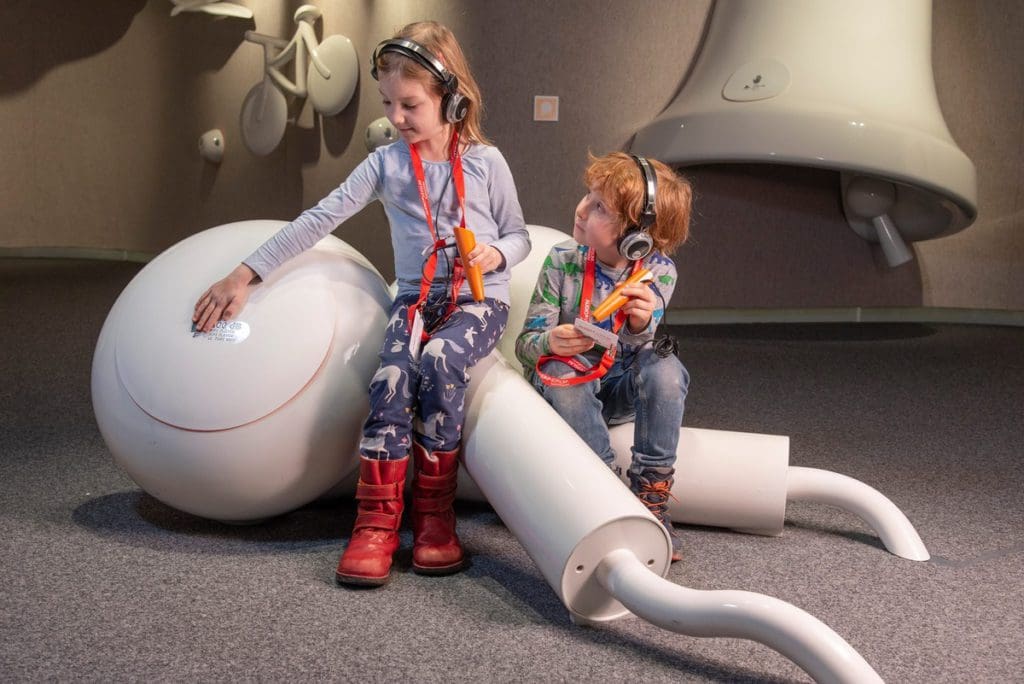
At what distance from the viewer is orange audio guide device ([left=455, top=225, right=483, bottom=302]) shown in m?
1.83

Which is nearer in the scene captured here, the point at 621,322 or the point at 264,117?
the point at 621,322

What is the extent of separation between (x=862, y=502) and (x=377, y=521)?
3.11ft

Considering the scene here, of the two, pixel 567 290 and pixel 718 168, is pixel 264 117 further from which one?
pixel 567 290

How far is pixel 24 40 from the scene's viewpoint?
7.42 meters

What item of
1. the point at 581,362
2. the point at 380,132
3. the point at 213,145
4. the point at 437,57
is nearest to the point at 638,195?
the point at 581,362

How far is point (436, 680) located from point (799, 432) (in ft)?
5.76

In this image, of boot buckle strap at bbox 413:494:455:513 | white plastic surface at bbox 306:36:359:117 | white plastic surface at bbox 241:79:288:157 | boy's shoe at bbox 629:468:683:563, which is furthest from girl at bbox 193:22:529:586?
white plastic surface at bbox 241:79:288:157

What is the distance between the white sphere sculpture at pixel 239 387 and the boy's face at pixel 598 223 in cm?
42

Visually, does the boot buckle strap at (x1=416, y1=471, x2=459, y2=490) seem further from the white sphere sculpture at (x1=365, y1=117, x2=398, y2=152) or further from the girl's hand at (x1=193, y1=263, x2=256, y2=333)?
the white sphere sculpture at (x1=365, y1=117, x2=398, y2=152)

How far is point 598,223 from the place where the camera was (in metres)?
1.91

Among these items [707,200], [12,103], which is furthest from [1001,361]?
[12,103]

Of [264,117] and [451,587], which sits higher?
[264,117]

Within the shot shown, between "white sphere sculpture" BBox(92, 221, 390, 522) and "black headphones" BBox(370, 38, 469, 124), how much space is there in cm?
37

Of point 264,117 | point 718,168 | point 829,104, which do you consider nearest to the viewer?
point 829,104
